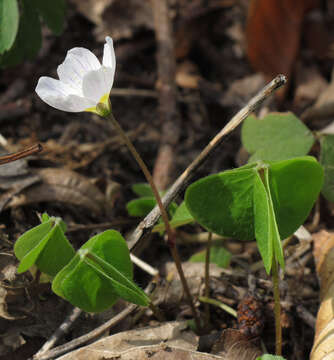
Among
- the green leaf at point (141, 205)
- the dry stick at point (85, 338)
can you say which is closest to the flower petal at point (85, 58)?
the green leaf at point (141, 205)

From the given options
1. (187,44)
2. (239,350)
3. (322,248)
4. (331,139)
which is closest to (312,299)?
Answer: (322,248)

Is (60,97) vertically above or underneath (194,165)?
above

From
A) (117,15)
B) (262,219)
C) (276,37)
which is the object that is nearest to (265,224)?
(262,219)

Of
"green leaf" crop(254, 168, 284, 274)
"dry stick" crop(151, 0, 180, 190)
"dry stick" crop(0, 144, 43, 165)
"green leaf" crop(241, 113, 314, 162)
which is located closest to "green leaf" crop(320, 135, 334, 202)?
"green leaf" crop(241, 113, 314, 162)

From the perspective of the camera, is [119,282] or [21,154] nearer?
[119,282]

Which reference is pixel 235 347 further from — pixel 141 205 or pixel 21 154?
pixel 21 154

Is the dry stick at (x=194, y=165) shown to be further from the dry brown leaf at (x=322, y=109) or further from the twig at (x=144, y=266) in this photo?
the dry brown leaf at (x=322, y=109)

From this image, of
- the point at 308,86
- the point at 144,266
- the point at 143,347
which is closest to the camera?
the point at 143,347
